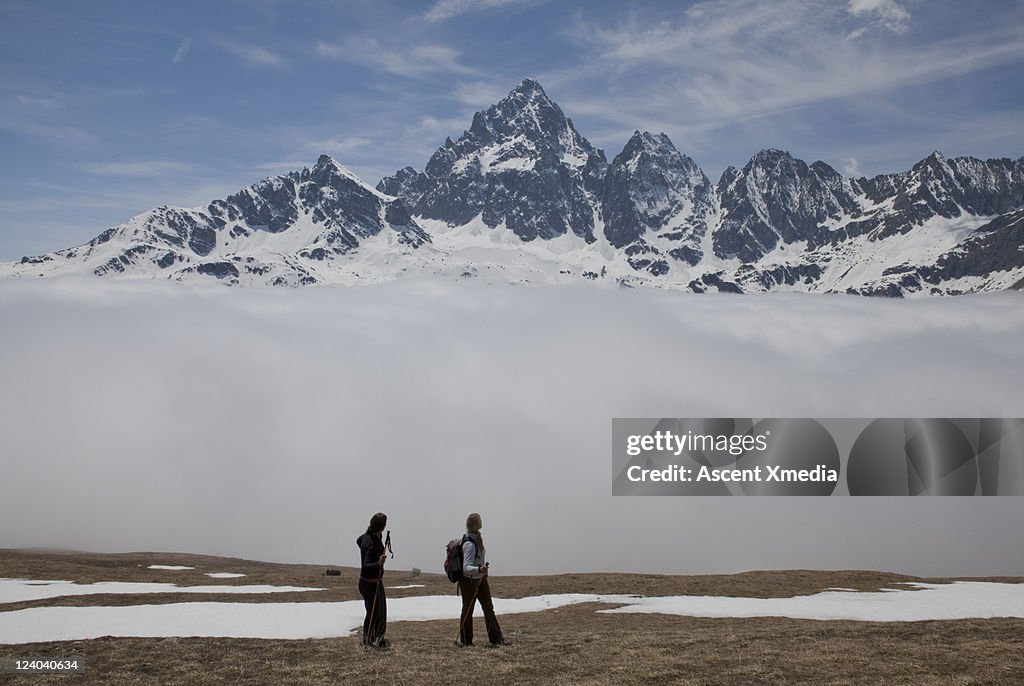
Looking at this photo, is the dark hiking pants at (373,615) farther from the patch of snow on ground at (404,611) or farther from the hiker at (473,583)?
the patch of snow on ground at (404,611)

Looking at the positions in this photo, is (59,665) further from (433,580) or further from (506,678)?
(433,580)

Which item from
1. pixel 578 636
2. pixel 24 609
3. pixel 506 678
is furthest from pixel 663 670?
pixel 24 609

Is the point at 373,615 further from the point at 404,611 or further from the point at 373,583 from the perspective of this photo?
the point at 404,611

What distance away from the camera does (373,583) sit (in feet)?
83.0

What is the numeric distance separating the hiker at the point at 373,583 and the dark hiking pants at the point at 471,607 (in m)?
2.57

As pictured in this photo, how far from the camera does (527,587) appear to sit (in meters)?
53.8

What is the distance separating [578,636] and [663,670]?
6478mm

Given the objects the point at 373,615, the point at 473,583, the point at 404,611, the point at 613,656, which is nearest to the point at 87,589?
the point at 404,611

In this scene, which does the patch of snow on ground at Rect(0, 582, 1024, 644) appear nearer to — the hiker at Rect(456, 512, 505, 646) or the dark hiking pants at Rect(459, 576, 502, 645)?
the dark hiking pants at Rect(459, 576, 502, 645)

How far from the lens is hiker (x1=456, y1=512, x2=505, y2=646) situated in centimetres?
2420

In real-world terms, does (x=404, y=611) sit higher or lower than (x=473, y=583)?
lower

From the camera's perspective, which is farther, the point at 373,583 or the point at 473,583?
the point at 373,583

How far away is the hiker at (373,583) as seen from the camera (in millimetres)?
25062

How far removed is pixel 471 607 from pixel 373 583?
10.7ft
